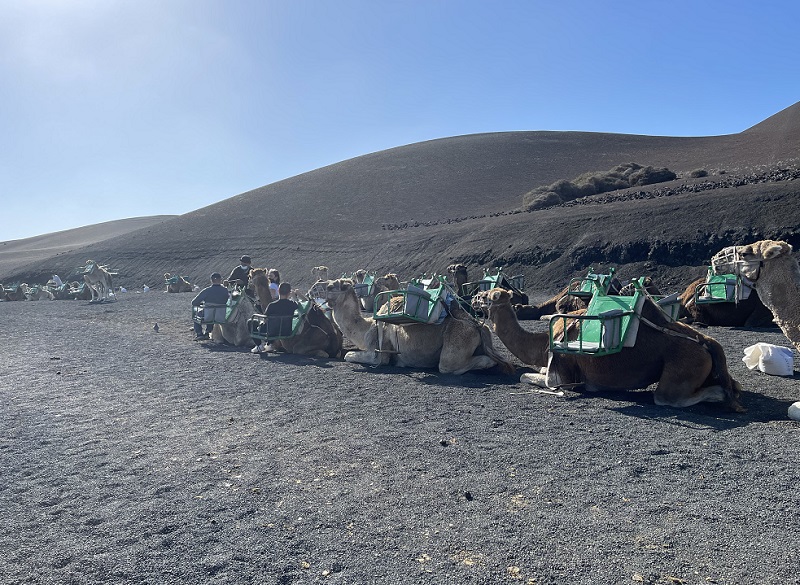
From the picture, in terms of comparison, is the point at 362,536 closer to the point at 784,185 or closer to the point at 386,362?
the point at 386,362

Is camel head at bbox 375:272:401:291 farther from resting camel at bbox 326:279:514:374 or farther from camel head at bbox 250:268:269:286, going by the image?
resting camel at bbox 326:279:514:374

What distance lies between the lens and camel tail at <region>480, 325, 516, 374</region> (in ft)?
32.4

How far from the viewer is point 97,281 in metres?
32.2

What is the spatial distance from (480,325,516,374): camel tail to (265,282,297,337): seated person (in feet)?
13.0

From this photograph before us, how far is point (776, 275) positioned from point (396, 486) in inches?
187

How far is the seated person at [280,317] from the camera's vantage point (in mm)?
12312

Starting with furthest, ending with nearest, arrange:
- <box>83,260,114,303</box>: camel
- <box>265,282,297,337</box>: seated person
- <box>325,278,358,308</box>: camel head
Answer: <box>83,260,114,303</box>: camel → <box>265,282,297,337</box>: seated person → <box>325,278,358,308</box>: camel head

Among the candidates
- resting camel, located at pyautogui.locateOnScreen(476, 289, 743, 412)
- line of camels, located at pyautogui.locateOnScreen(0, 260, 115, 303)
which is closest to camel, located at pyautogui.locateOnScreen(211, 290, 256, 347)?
resting camel, located at pyautogui.locateOnScreen(476, 289, 743, 412)

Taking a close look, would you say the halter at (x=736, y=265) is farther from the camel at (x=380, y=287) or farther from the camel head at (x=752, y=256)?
the camel at (x=380, y=287)

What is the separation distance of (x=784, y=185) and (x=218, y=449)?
Result: 102 ft

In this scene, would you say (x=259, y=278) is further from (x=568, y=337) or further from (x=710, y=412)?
(x=710, y=412)

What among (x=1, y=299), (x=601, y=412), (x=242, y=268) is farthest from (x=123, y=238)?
(x=601, y=412)

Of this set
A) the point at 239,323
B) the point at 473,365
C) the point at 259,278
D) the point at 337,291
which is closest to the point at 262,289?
the point at 259,278

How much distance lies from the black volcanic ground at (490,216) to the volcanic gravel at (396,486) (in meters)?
20.1
